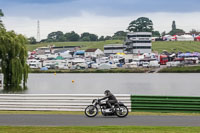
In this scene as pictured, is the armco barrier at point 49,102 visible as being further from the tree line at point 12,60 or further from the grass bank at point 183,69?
the grass bank at point 183,69

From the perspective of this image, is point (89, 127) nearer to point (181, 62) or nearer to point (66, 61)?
point (181, 62)

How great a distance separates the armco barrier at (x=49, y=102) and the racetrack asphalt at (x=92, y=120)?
2.55m

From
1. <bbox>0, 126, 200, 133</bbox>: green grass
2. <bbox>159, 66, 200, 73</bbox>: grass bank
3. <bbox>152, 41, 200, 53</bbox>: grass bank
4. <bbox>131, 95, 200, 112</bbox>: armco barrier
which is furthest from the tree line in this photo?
<bbox>152, 41, 200, 53</bbox>: grass bank

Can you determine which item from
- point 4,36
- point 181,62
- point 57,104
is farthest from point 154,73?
point 57,104

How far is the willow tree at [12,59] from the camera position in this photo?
4938 cm

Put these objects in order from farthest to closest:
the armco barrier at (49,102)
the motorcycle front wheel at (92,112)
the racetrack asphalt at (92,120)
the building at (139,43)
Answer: the building at (139,43)
the armco barrier at (49,102)
the motorcycle front wheel at (92,112)
the racetrack asphalt at (92,120)

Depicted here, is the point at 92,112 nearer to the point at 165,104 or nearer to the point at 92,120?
the point at 92,120

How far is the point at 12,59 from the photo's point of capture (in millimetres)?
49656

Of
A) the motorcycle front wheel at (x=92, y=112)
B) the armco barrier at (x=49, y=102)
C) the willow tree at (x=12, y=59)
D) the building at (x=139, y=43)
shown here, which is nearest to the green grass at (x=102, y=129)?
the motorcycle front wheel at (x=92, y=112)

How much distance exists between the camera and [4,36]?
4991 centimetres

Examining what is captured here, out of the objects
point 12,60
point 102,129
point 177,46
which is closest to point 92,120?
point 102,129

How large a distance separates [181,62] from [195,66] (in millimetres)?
5343

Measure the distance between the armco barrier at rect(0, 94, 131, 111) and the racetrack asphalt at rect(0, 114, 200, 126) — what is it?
2.55 m

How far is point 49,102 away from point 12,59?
86.6ft
